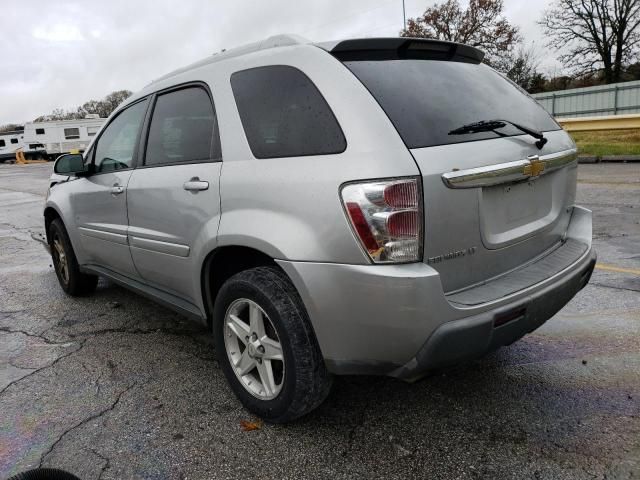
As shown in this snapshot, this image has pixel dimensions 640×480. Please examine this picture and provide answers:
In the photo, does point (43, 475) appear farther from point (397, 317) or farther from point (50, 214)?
point (50, 214)

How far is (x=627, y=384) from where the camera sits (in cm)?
285

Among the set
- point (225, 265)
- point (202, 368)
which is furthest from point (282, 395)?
point (202, 368)

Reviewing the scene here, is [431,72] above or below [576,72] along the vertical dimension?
below

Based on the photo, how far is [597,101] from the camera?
949 inches

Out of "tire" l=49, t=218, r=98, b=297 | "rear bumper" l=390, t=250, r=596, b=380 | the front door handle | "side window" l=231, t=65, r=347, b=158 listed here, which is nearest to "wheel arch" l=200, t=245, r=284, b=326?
the front door handle

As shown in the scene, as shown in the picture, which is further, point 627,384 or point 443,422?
point 627,384

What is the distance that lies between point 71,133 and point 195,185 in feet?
150

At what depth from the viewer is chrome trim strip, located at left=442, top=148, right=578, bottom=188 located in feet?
7.11

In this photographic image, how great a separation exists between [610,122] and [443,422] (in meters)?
19.3

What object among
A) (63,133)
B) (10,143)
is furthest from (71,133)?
(10,143)

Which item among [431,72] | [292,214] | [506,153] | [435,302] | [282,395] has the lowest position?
[282,395]

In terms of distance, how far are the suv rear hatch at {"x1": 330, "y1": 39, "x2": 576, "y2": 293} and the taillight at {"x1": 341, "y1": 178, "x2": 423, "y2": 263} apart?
5 cm

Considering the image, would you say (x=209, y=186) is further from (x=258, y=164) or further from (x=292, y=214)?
(x=292, y=214)

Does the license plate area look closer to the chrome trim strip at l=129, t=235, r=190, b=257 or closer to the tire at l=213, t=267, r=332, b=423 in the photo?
the tire at l=213, t=267, r=332, b=423
